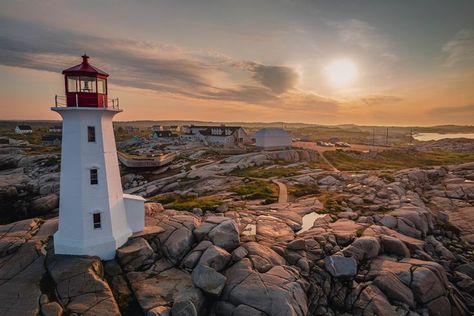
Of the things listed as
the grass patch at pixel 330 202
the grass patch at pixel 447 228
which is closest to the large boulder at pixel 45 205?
the grass patch at pixel 330 202

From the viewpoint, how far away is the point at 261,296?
15.6 m

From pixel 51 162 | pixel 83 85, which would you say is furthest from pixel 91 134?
pixel 51 162

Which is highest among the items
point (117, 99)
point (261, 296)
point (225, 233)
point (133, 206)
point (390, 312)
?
point (117, 99)

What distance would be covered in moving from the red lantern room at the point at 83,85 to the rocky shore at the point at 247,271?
30.0ft

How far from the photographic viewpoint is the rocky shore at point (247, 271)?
1534 cm

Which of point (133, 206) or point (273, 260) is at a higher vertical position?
point (133, 206)

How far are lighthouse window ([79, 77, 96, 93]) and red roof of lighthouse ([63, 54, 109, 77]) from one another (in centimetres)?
32

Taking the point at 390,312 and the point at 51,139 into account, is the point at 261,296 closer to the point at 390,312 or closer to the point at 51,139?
the point at 390,312

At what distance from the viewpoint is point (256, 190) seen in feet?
126

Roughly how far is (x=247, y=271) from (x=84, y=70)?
48.7ft

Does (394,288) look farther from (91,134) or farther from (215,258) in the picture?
(91,134)

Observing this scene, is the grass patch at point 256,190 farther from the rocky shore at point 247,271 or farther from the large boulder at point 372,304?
the large boulder at point 372,304

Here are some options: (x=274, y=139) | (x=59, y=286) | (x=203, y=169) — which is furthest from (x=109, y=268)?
(x=274, y=139)

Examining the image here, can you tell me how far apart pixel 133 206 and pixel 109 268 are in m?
4.22
